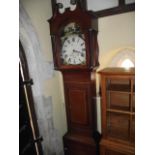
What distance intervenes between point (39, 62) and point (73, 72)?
0.39 m

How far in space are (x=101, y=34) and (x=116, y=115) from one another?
0.87m

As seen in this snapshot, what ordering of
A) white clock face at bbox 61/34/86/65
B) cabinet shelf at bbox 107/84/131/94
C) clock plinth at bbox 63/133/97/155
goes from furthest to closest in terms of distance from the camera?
clock plinth at bbox 63/133/97/155 → white clock face at bbox 61/34/86/65 → cabinet shelf at bbox 107/84/131/94

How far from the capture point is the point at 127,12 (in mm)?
1386

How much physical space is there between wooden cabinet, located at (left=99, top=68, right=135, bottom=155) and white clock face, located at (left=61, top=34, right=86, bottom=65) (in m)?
0.30

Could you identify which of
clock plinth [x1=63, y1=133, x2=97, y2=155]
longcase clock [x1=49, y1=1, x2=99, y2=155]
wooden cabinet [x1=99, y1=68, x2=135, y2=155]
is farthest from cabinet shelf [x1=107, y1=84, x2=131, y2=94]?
clock plinth [x1=63, y1=133, x2=97, y2=155]

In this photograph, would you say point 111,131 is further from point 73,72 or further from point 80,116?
point 73,72

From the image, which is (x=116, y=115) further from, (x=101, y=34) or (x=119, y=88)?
(x=101, y=34)

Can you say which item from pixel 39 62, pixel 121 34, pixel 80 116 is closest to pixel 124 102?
pixel 80 116

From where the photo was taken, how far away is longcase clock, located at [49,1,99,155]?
1479 millimetres

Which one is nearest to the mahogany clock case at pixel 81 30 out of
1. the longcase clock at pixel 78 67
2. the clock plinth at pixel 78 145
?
the longcase clock at pixel 78 67

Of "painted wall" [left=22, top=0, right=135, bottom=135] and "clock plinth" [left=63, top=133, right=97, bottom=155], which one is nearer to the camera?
"painted wall" [left=22, top=0, right=135, bottom=135]

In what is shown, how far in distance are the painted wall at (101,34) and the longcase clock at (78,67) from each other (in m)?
0.10

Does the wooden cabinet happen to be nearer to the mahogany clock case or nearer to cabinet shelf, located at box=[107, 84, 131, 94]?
cabinet shelf, located at box=[107, 84, 131, 94]
